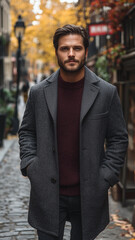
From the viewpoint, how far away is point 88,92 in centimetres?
311

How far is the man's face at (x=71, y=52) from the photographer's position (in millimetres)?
2996

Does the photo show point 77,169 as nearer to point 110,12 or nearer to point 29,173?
point 29,173

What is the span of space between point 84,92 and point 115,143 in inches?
16.9

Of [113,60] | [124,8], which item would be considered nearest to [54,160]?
[124,8]

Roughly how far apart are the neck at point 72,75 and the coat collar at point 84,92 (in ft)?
0.20

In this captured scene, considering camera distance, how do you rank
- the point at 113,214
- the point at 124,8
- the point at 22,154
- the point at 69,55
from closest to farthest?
the point at 69,55, the point at 22,154, the point at 113,214, the point at 124,8

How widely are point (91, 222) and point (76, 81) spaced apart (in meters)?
0.98

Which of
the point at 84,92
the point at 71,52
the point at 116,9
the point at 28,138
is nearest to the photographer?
the point at 71,52

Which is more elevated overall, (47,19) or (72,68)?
(47,19)

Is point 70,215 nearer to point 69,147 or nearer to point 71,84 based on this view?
point 69,147

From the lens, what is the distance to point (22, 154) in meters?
3.27

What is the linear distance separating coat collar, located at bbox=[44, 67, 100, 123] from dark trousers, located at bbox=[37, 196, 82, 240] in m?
0.56

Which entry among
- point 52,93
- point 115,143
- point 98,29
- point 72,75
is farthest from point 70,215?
point 98,29

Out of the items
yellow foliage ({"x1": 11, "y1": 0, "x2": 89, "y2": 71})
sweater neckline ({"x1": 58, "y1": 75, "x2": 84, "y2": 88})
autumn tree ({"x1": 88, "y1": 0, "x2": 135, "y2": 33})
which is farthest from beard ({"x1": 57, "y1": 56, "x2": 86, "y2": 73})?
yellow foliage ({"x1": 11, "y1": 0, "x2": 89, "y2": 71})
